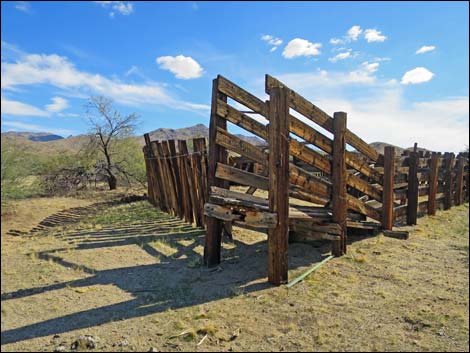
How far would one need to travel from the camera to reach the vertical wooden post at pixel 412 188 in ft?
25.3

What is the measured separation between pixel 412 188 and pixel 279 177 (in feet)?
15.8

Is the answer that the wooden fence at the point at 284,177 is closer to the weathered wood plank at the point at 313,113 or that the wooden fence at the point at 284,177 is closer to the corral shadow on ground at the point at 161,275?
the weathered wood plank at the point at 313,113

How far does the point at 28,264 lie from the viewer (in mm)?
4863

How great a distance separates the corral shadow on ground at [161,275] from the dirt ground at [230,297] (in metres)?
0.02

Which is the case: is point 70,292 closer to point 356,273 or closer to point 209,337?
point 209,337

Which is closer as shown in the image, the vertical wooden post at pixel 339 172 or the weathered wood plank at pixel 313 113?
the weathered wood plank at pixel 313 113

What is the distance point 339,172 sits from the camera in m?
5.37

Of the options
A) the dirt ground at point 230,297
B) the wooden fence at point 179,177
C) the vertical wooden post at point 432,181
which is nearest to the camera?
the dirt ground at point 230,297

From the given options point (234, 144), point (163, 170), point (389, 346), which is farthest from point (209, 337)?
point (163, 170)

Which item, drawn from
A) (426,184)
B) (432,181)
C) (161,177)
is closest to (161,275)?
(161,177)

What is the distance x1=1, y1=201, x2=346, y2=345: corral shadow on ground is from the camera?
11.5 feet

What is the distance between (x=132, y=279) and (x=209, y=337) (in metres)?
2.01

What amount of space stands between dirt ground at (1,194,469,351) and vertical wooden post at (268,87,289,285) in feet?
0.95

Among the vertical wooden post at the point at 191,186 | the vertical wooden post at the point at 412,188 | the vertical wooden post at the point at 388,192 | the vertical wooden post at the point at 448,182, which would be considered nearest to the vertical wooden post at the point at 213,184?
the vertical wooden post at the point at 191,186
